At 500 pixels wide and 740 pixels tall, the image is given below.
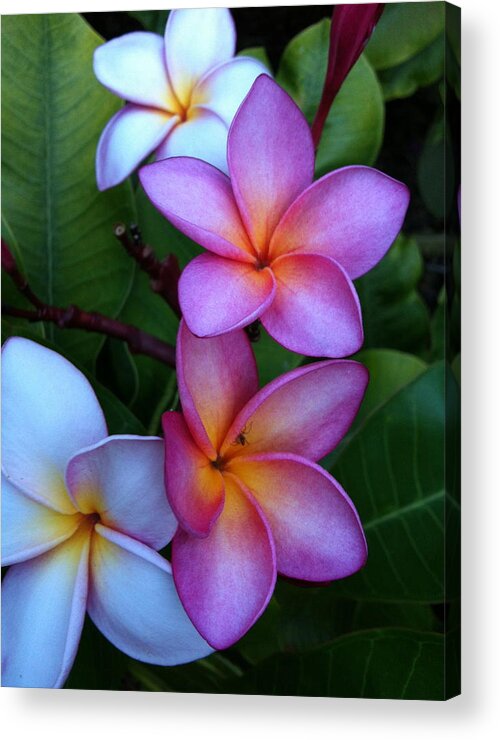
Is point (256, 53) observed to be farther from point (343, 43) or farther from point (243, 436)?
point (243, 436)

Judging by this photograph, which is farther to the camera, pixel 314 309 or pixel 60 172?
pixel 60 172

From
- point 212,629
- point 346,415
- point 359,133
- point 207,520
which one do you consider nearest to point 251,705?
point 212,629

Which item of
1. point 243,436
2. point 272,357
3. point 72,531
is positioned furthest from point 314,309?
point 72,531

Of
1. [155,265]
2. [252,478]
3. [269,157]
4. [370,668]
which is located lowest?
[370,668]

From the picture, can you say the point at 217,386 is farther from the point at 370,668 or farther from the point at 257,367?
the point at 370,668

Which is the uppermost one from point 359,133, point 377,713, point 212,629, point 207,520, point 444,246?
point 359,133

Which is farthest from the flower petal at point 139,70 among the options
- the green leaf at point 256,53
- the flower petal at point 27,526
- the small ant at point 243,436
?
the flower petal at point 27,526

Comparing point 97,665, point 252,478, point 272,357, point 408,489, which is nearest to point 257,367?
point 272,357

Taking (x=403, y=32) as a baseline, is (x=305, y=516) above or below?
below

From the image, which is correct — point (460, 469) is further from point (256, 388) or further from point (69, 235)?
point (69, 235)
